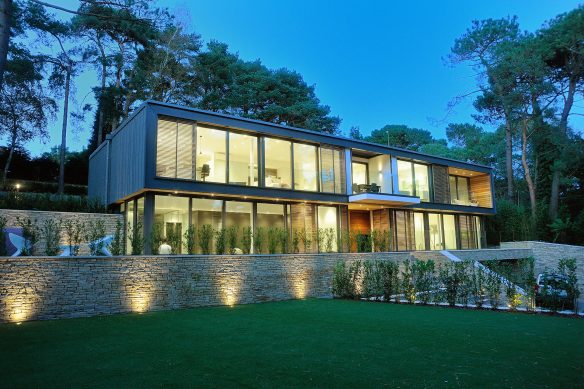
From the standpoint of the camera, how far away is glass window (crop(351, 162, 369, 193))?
63.7 ft

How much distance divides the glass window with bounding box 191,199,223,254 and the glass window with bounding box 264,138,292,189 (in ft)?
7.25

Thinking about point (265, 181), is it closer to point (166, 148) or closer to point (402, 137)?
point (166, 148)

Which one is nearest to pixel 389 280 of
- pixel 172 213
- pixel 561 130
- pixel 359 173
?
pixel 172 213

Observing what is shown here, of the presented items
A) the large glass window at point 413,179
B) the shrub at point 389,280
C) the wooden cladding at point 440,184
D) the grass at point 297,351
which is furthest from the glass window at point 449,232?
the grass at point 297,351

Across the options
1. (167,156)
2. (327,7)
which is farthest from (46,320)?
(327,7)

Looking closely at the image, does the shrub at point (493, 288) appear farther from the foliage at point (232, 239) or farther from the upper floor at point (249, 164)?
the upper floor at point (249, 164)

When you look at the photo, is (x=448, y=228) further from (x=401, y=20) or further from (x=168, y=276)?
(x=401, y=20)

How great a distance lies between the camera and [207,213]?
13.9m

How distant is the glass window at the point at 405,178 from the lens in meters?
19.6

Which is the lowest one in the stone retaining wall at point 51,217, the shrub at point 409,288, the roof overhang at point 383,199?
the shrub at point 409,288

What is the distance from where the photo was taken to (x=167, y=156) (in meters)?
12.7

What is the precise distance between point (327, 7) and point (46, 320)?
144 metres

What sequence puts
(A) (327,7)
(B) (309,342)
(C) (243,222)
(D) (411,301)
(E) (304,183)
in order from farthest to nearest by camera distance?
(A) (327,7) → (E) (304,183) → (C) (243,222) → (D) (411,301) → (B) (309,342)

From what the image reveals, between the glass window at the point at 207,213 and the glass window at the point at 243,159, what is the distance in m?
1.04
